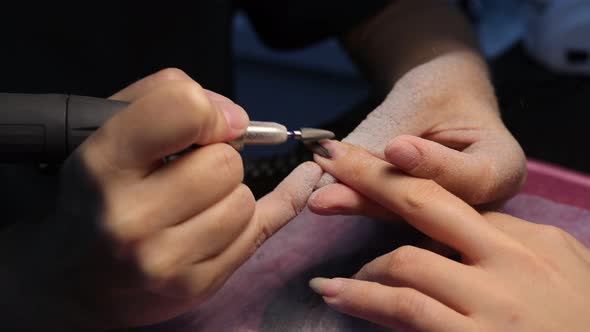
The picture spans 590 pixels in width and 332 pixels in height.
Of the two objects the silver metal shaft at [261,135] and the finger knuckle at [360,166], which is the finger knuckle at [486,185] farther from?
the silver metal shaft at [261,135]

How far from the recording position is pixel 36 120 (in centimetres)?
55

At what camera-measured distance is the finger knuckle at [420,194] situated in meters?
0.63

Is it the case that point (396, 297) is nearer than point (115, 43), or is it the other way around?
point (396, 297)

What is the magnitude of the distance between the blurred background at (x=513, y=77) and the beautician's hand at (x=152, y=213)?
0.56 m

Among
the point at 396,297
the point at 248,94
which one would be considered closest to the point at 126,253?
the point at 396,297

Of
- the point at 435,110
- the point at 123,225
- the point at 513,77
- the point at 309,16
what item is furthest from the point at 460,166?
the point at 513,77

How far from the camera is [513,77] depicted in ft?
4.04

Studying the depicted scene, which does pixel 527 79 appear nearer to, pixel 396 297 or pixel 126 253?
pixel 396 297

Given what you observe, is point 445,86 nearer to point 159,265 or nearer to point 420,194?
point 420,194

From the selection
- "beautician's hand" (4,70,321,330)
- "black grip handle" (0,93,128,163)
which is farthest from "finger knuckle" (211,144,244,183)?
"black grip handle" (0,93,128,163)

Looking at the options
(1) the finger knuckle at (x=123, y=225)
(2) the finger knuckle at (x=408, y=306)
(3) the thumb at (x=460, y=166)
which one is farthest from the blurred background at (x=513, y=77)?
(1) the finger knuckle at (x=123, y=225)

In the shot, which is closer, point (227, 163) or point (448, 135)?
point (227, 163)

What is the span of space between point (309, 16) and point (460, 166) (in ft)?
1.75

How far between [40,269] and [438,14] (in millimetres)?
831
